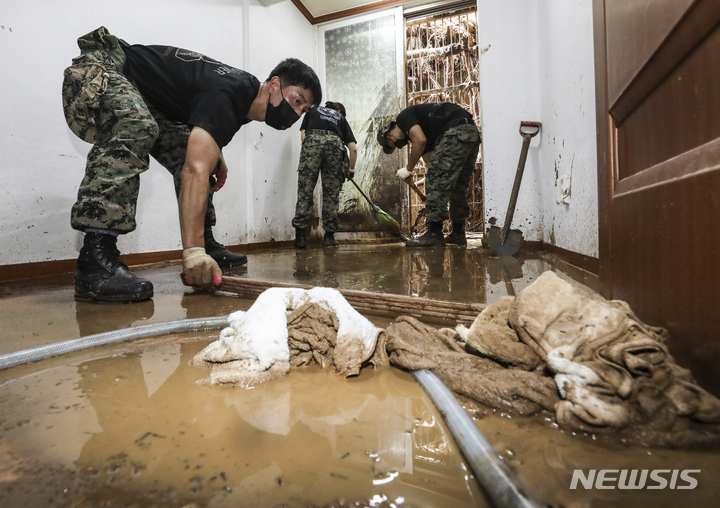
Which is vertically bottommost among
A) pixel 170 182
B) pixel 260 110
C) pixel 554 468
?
pixel 554 468

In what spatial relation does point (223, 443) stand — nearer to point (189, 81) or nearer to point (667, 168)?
point (667, 168)

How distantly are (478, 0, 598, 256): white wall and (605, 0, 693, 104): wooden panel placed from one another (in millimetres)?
955

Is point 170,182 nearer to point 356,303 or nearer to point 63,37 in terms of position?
point 63,37

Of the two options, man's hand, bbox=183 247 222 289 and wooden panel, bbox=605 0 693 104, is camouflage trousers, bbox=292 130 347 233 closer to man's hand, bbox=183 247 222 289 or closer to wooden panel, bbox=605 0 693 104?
man's hand, bbox=183 247 222 289

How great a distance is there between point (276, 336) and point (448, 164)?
2.82m

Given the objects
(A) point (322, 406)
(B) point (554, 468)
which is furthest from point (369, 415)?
(B) point (554, 468)

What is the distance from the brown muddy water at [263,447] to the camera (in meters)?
0.35

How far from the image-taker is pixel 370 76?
4668mm

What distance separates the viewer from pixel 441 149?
3.16 meters

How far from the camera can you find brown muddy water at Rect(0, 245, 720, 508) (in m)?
0.35

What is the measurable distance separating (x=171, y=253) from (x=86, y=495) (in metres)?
2.70

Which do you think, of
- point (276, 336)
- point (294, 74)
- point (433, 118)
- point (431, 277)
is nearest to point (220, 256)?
point (294, 74)

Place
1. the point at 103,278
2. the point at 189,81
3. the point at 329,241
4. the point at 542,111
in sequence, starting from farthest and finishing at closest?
the point at 329,241 < the point at 542,111 < the point at 189,81 < the point at 103,278

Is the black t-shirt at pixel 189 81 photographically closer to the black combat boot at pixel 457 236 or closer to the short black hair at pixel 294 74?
the short black hair at pixel 294 74
